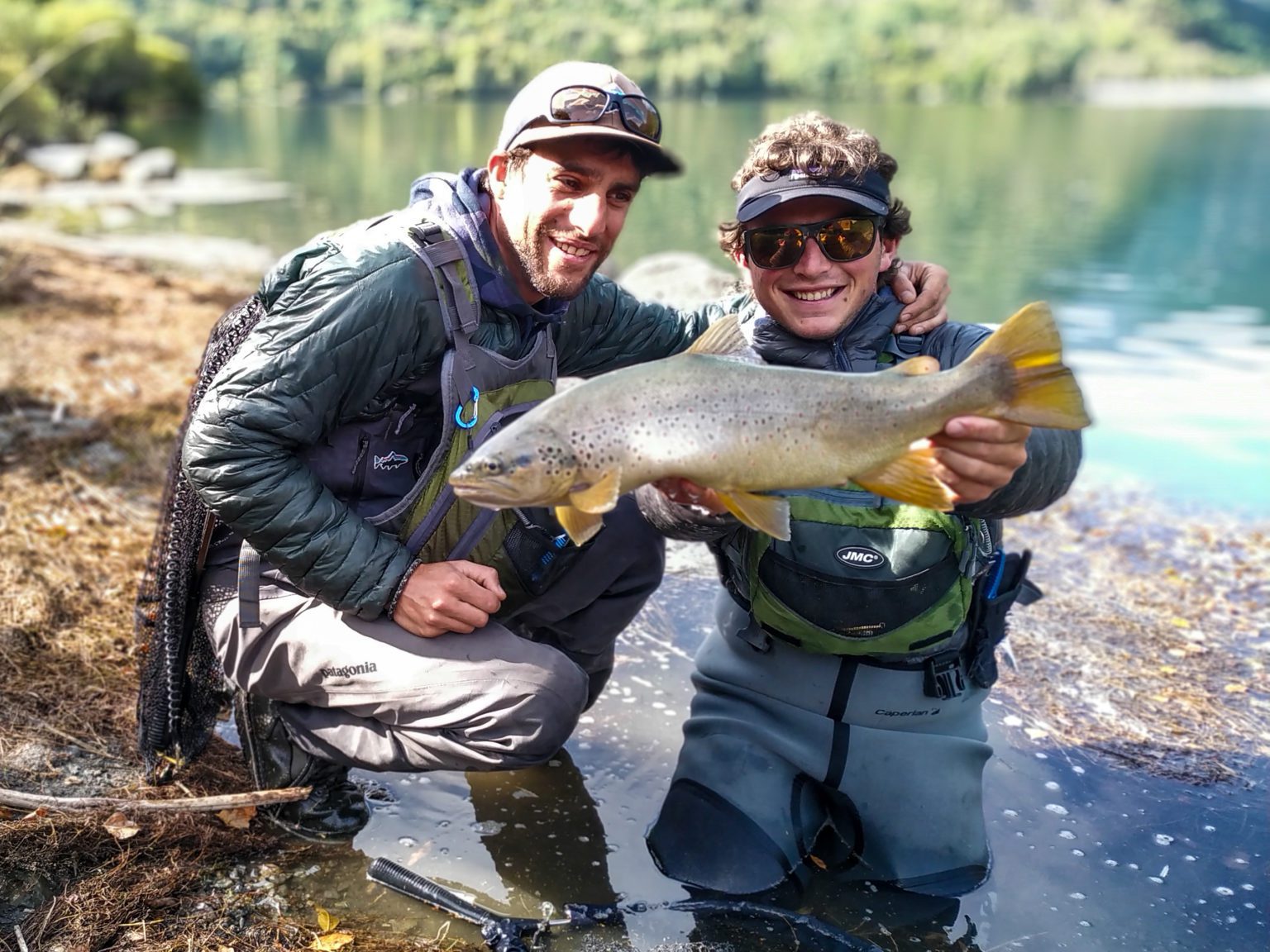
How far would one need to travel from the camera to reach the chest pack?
360cm

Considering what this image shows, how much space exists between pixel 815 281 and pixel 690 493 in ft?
3.40

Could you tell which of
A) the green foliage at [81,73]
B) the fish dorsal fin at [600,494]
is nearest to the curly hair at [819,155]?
the fish dorsal fin at [600,494]

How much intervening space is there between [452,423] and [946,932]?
2.47m

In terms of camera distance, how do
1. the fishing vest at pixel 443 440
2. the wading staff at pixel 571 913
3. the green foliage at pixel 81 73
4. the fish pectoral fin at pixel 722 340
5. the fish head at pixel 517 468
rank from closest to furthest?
the fish head at pixel 517 468
the fish pectoral fin at pixel 722 340
the wading staff at pixel 571 913
the fishing vest at pixel 443 440
the green foliage at pixel 81 73

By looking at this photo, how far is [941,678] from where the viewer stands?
13.1 ft

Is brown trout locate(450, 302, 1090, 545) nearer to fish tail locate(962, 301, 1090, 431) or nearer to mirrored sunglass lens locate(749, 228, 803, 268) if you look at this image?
fish tail locate(962, 301, 1090, 431)

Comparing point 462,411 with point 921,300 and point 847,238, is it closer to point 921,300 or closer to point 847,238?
point 847,238

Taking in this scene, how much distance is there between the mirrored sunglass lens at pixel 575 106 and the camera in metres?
3.54

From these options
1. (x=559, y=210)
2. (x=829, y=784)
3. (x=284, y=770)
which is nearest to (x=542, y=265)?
(x=559, y=210)

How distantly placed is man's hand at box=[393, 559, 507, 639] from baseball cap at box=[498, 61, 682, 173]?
58.7 inches

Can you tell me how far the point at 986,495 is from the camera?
126 inches

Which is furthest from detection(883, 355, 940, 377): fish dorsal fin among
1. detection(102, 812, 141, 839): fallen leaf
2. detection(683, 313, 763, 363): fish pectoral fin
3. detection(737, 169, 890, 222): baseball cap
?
detection(102, 812, 141, 839): fallen leaf

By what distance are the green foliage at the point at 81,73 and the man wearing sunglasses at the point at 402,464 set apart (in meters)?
26.6

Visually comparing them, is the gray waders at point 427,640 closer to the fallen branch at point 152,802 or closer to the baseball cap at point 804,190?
the fallen branch at point 152,802
